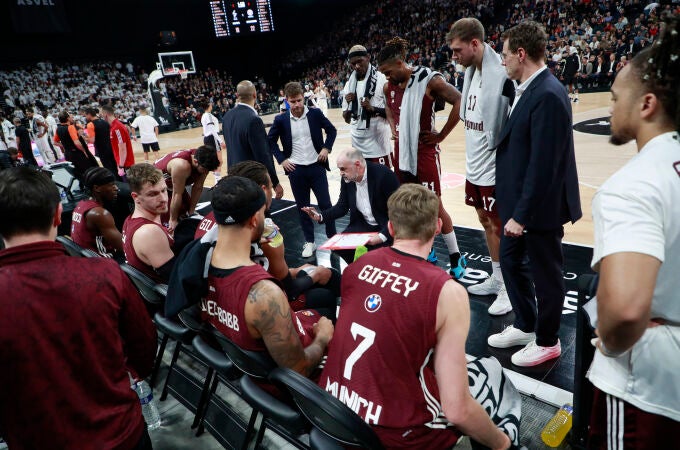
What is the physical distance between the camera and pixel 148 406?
255cm

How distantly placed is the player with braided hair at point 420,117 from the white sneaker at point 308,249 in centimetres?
139

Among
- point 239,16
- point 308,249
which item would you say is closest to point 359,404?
point 308,249

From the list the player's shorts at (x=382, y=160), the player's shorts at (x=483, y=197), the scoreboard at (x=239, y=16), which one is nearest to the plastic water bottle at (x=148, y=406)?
the player's shorts at (x=483, y=197)

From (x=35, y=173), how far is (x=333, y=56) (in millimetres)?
30214

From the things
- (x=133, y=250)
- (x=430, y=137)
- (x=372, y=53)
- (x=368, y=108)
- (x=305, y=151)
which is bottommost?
(x=133, y=250)

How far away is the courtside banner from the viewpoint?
18.0 metres

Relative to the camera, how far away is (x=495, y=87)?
118 inches

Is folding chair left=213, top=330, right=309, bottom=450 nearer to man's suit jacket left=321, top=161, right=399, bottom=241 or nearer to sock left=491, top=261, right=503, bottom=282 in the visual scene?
man's suit jacket left=321, top=161, right=399, bottom=241

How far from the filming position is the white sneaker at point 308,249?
15.6ft

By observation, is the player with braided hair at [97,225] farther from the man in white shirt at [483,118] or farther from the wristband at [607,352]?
the wristband at [607,352]

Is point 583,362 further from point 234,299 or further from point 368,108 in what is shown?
point 368,108

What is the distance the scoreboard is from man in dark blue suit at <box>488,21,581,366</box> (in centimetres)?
2386

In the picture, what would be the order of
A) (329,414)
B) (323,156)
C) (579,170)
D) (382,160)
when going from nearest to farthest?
(329,414) → (323,156) → (382,160) → (579,170)

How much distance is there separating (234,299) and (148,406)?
1291mm
